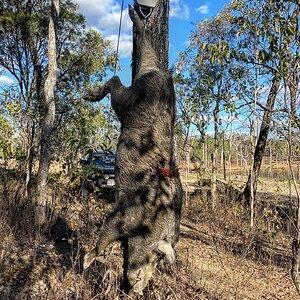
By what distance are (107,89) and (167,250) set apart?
3.28 ft

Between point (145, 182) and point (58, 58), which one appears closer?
point (145, 182)

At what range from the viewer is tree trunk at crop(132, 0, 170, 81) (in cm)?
245

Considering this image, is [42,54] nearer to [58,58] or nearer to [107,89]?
[58,58]

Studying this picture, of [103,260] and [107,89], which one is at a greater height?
[107,89]

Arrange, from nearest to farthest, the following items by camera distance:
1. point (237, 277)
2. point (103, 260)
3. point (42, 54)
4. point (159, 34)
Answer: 1. point (159, 34)
2. point (103, 260)
3. point (237, 277)
4. point (42, 54)

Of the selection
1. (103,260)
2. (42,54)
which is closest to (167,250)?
(103,260)

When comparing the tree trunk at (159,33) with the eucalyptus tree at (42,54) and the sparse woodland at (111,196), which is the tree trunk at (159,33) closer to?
the sparse woodland at (111,196)

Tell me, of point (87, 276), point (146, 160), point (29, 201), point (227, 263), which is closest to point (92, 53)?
point (29, 201)

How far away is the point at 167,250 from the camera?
185 centimetres

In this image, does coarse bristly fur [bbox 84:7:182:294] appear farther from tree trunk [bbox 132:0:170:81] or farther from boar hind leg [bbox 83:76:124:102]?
tree trunk [bbox 132:0:170:81]

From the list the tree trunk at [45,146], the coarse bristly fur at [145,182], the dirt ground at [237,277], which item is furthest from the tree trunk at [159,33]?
the tree trunk at [45,146]

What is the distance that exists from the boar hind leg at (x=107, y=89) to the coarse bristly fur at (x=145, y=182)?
6 cm

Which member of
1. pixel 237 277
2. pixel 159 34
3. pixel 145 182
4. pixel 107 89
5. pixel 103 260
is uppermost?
pixel 159 34

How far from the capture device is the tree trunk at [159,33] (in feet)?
8.02
